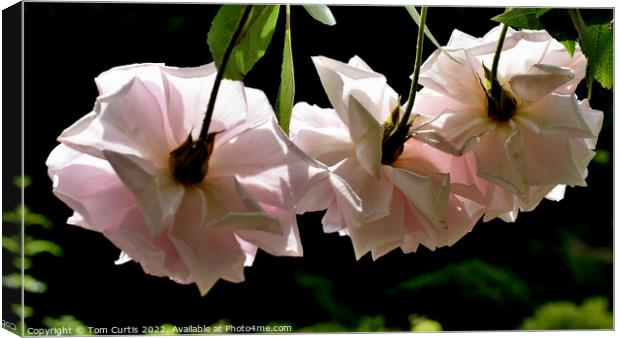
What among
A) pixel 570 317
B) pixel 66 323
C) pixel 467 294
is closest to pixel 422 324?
pixel 467 294

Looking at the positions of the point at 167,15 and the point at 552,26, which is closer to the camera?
the point at 552,26

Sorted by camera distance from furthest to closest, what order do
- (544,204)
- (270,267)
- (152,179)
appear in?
(544,204), (270,267), (152,179)

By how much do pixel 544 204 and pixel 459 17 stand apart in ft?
1.67

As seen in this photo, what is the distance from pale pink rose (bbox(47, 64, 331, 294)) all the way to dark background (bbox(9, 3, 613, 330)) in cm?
109

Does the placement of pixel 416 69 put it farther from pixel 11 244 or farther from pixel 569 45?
pixel 11 244

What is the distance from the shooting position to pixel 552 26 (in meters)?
0.34

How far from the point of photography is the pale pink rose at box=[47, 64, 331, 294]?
0.26 meters

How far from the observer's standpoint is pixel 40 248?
1.47 m

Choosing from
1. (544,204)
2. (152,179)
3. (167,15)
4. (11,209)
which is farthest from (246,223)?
(544,204)

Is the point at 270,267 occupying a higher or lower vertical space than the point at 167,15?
lower

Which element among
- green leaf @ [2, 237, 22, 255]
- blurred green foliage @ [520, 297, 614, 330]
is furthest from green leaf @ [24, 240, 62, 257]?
blurred green foliage @ [520, 297, 614, 330]

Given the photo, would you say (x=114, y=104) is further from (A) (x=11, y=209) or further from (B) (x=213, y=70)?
(A) (x=11, y=209)

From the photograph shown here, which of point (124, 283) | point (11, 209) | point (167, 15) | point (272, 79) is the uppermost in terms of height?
Result: point (11, 209)

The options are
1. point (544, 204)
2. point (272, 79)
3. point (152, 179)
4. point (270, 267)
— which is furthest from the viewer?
point (544, 204)
